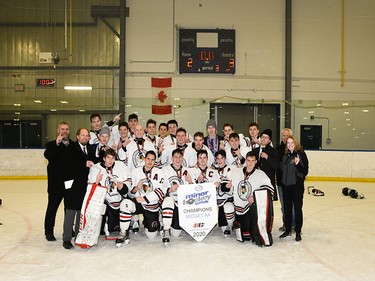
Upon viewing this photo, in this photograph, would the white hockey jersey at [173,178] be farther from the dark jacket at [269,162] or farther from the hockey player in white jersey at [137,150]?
the dark jacket at [269,162]

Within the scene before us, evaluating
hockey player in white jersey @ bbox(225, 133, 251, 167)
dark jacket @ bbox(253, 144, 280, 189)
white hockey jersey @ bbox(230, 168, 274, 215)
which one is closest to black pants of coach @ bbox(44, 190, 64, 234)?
white hockey jersey @ bbox(230, 168, 274, 215)

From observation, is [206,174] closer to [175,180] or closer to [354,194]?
[175,180]

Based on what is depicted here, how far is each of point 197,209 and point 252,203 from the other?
0.58m

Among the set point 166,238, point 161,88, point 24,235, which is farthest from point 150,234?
point 161,88

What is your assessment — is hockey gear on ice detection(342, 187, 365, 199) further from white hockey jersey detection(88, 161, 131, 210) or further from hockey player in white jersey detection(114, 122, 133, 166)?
white hockey jersey detection(88, 161, 131, 210)

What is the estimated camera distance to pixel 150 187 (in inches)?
163

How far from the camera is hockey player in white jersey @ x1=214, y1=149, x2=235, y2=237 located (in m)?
4.19

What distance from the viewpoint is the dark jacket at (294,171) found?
13.2 ft

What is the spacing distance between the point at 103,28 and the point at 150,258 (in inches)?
344

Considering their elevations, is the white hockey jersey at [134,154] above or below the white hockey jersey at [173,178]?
above

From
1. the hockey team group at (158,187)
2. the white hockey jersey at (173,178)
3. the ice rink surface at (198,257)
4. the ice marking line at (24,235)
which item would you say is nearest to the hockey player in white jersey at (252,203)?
the hockey team group at (158,187)

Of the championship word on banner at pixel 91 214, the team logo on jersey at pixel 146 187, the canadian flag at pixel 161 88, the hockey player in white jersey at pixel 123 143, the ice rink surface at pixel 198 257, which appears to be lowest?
the ice rink surface at pixel 198 257

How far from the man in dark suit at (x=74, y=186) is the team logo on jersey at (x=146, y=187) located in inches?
23.4

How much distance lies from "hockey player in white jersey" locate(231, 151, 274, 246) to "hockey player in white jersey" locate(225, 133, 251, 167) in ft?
1.20
